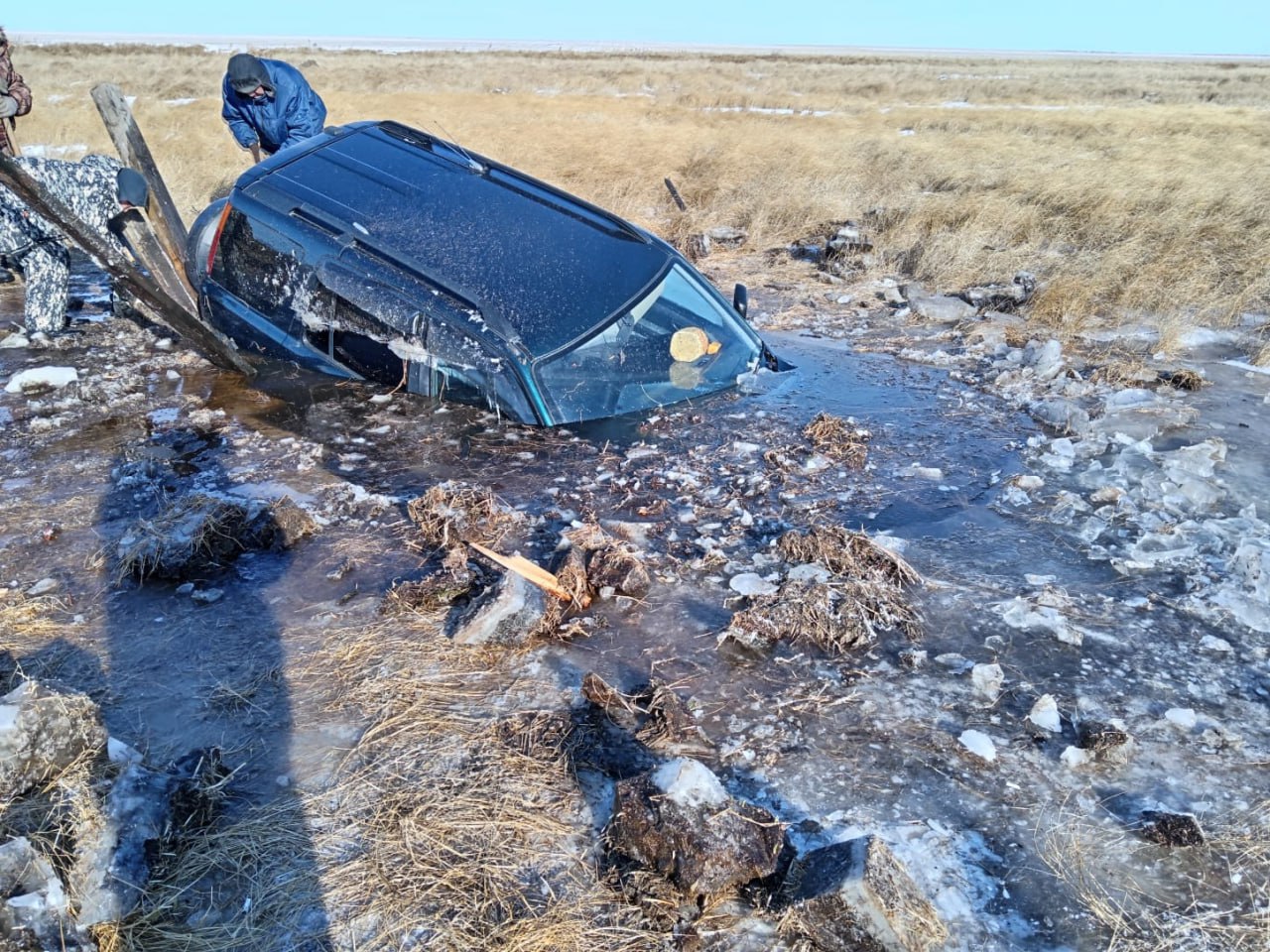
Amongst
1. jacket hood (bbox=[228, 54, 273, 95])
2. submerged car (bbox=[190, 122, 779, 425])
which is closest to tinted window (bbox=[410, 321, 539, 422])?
submerged car (bbox=[190, 122, 779, 425])

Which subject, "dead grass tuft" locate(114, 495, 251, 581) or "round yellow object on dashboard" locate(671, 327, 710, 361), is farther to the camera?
"round yellow object on dashboard" locate(671, 327, 710, 361)

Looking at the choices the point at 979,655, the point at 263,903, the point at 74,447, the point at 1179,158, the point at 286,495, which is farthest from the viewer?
the point at 1179,158

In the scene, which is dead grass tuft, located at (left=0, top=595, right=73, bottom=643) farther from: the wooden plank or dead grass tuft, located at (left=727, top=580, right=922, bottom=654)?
the wooden plank

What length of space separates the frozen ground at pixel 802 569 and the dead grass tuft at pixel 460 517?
14 centimetres

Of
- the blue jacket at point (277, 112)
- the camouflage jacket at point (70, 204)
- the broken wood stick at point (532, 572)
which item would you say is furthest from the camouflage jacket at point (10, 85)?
the broken wood stick at point (532, 572)

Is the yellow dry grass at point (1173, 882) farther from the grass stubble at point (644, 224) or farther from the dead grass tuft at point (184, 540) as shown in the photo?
the dead grass tuft at point (184, 540)

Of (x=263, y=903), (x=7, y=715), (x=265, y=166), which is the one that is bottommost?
(x=263, y=903)

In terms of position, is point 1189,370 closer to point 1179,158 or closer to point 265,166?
point 265,166

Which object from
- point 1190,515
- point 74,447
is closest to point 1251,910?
point 1190,515

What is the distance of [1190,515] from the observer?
155 inches

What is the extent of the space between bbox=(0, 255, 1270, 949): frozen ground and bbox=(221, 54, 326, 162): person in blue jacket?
6.85ft

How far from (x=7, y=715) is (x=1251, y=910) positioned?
3.20 metres

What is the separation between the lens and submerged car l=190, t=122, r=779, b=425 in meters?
4.26

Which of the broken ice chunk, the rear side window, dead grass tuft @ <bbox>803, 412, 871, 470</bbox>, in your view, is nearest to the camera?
the broken ice chunk
